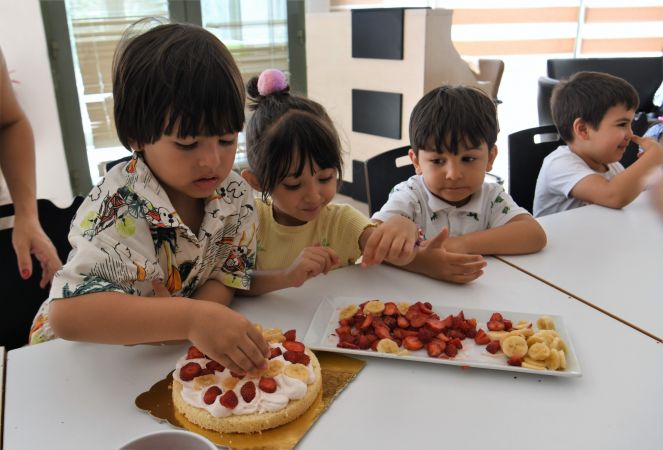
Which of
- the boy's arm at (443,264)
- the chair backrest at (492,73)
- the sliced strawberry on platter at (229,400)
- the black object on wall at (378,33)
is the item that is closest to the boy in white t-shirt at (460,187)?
the boy's arm at (443,264)

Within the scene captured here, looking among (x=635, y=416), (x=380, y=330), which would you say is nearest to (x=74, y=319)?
(x=380, y=330)

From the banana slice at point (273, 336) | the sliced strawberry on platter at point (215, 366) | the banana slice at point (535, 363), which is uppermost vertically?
the sliced strawberry on platter at point (215, 366)

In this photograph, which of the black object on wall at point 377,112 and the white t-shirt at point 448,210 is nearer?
the white t-shirt at point 448,210

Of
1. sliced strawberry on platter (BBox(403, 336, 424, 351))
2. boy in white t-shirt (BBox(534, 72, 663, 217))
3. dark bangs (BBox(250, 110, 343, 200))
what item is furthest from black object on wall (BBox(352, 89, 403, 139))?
sliced strawberry on platter (BBox(403, 336, 424, 351))

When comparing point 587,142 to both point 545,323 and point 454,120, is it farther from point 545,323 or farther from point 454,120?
point 545,323

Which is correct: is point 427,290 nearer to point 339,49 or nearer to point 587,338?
point 587,338

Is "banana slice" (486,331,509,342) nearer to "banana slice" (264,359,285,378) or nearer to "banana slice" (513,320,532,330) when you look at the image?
"banana slice" (513,320,532,330)

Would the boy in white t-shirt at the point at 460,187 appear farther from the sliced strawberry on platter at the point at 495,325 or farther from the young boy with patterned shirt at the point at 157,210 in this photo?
the young boy with patterned shirt at the point at 157,210

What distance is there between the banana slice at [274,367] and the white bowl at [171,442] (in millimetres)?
282

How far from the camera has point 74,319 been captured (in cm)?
83

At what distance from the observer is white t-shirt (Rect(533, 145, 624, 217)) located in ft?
6.14

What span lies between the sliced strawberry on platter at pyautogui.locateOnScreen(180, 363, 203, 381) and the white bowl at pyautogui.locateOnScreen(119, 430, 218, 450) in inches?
10.9

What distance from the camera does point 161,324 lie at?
818 mm

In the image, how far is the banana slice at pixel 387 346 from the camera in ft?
2.93
